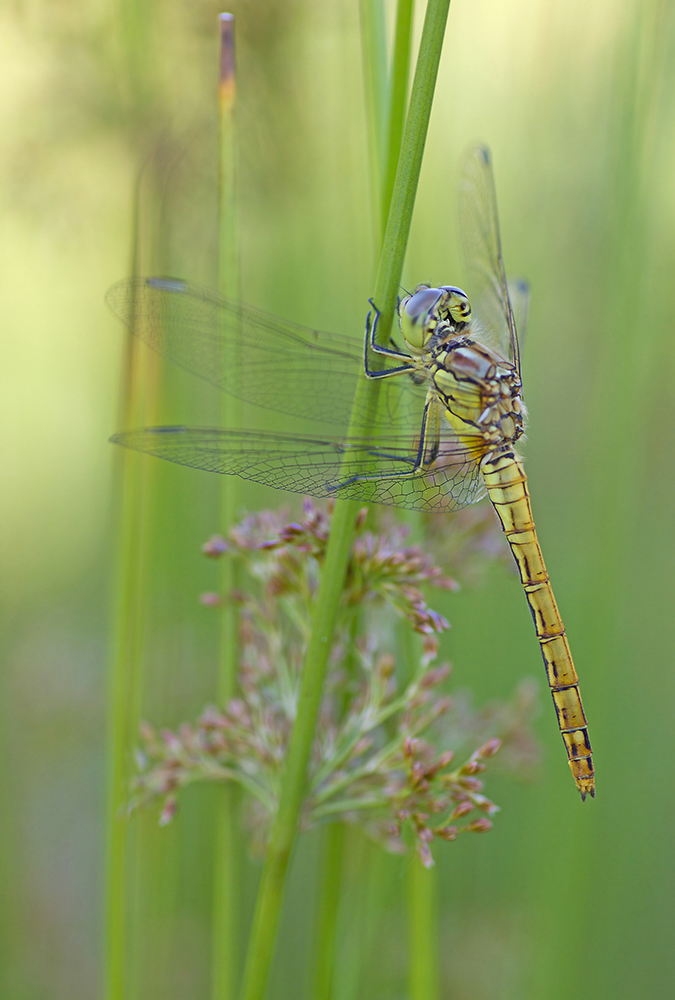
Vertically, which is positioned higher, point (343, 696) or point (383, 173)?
point (383, 173)

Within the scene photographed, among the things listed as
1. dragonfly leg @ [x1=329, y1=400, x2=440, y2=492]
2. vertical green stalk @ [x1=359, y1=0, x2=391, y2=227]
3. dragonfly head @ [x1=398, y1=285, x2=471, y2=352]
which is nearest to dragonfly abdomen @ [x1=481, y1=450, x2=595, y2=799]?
dragonfly leg @ [x1=329, y1=400, x2=440, y2=492]

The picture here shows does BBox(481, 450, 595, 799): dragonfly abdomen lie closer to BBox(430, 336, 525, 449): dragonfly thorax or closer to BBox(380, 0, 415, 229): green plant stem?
BBox(430, 336, 525, 449): dragonfly thorax

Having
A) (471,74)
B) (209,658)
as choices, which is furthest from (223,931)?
(471,74)

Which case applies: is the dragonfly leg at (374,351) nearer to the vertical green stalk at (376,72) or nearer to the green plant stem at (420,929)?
the vertical green stalk at (376,72)

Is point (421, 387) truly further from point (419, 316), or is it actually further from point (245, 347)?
point (245, 347)

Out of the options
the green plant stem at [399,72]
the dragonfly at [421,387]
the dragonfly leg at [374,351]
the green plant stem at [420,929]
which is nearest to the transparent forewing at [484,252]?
the dragonfly at [421,387]

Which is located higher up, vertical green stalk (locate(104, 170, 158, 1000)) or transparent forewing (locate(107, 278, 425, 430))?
transparent forewing (locate(107, 278, 425, 430))

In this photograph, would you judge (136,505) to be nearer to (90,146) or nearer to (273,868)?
(273,868)
